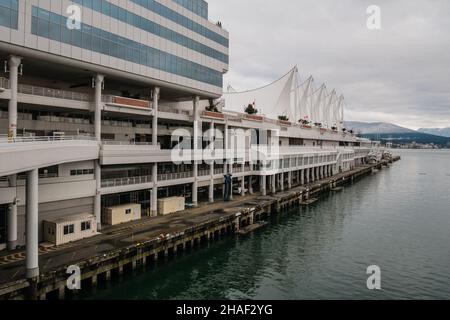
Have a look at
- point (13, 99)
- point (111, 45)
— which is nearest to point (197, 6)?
point (111, 45)

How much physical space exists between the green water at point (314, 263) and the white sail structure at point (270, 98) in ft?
201

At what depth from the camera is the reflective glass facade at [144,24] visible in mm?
33438

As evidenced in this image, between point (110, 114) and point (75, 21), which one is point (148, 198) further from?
point (75, 21)

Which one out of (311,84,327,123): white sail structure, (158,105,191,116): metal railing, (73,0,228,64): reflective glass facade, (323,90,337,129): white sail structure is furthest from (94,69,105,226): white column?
(323,90,337,129): white sail structure

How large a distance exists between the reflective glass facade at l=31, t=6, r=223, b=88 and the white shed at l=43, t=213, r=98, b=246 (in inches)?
628

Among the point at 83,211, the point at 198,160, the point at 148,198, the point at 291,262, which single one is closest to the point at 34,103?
the point at 83,211

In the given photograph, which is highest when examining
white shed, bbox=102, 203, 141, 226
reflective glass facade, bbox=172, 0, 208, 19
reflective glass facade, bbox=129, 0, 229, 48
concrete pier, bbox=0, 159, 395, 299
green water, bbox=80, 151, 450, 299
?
reflective glass facade, bbox=172, 0, 208, 19

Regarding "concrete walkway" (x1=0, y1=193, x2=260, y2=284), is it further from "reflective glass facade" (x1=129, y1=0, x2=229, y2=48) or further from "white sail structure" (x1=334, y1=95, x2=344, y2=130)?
"white sail structure" (x1=334, y1=95, x2=344, y2=130)

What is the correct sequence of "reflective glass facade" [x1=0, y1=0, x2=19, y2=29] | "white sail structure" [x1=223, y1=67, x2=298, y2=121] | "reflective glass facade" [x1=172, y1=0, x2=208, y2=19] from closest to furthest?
"reflective glass facade" [x1=0, y1=0, x2=19, y2=29]
"reflective glass facade" [x1=172, y1=0, x2=208, y2=19]
"white sail structure" [x1=223, y1=67, x2=298, y2=121]

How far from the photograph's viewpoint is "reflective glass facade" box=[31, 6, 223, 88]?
29203mm

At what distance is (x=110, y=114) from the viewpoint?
4044 centimetres

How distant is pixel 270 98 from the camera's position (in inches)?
4365

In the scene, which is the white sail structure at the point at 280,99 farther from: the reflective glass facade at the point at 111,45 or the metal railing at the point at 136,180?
the metal railing at the point at 136,180

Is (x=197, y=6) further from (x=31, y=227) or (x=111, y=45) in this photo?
(x=31, y=227)
